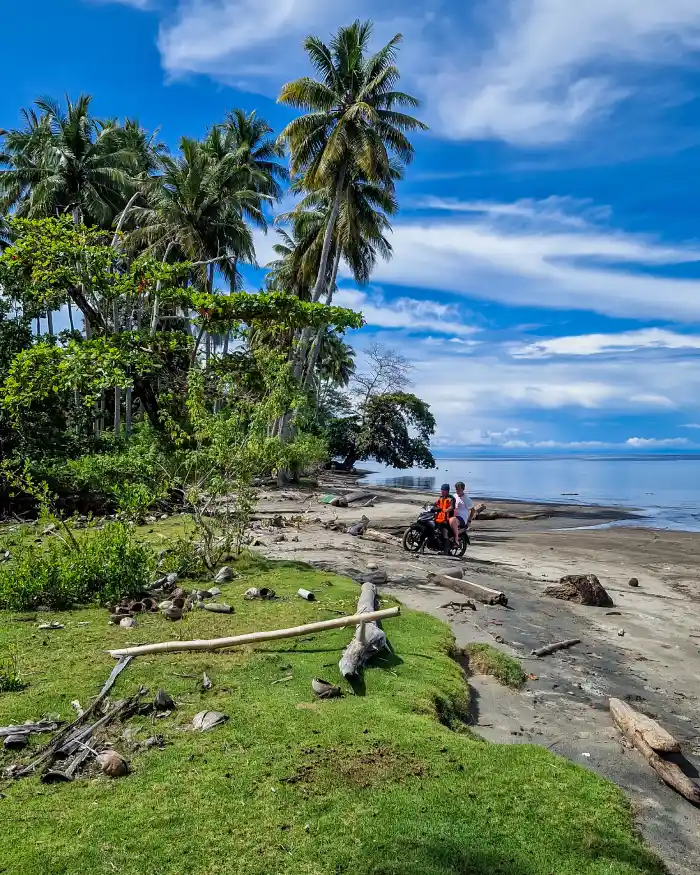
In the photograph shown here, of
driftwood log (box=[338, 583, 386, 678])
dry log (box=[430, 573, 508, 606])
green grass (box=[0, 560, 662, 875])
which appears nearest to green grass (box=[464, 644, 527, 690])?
green grass (box=[0, 560, 662, 875])

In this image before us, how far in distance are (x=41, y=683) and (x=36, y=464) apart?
37.7 feet

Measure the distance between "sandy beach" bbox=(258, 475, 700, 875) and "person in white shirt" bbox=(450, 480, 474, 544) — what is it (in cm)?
77

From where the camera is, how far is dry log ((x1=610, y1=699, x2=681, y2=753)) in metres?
4.81

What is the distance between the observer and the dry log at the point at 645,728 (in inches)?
189

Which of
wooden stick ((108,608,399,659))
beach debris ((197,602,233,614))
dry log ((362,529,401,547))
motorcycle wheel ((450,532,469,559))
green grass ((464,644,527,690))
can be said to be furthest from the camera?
dry log ((362,529,401,547))

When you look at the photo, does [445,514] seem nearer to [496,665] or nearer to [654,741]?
[496,665]

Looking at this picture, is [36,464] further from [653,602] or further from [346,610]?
[653,602]

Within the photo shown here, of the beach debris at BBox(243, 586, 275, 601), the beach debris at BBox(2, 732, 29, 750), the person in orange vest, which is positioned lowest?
the beach debris at BBox(2, 732, 29, 750)

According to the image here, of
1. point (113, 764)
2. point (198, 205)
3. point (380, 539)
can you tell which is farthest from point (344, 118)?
point (113, 764)

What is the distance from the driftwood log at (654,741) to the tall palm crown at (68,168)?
3076 cm

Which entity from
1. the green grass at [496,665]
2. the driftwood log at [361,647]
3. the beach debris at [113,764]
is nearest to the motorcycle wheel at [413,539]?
the green grass at [496,665]

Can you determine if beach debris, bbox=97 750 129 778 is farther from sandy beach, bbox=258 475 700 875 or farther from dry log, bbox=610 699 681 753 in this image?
dry log, bbox=610 699 681 753

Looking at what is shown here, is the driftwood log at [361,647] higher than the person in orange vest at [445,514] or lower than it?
lower

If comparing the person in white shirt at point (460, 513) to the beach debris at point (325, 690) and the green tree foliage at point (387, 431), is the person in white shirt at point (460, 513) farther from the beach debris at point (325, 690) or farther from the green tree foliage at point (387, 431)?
the green tree foliage at point (387, 431)
